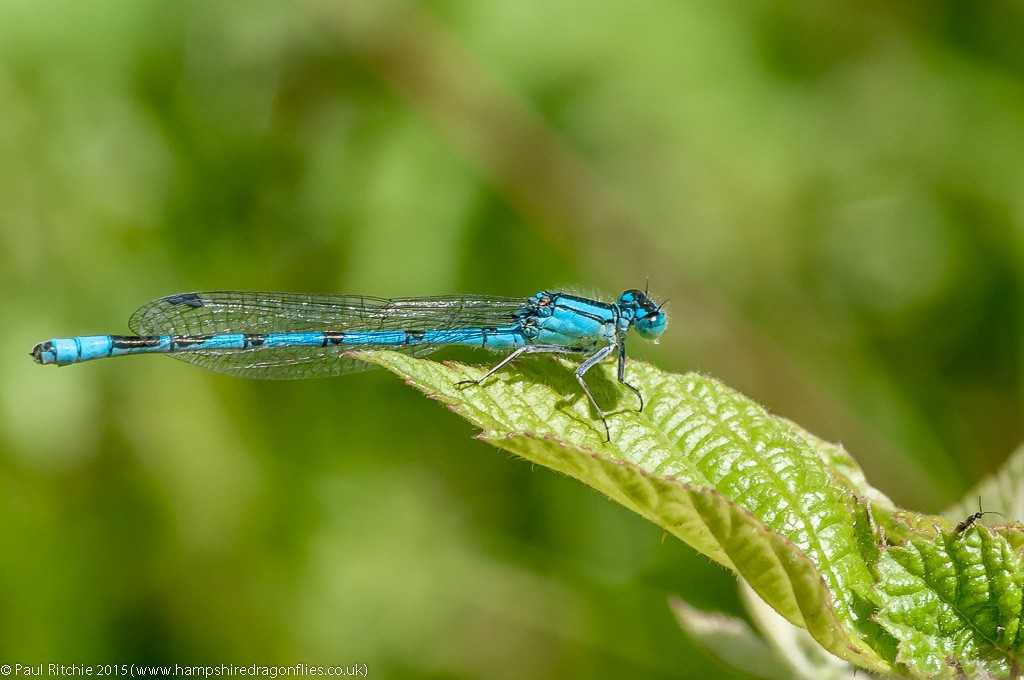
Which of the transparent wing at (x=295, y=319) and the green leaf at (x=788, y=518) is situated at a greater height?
the transparent wing at (x=295, y=319)

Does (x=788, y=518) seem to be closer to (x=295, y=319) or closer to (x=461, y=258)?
(x=295, y=319)

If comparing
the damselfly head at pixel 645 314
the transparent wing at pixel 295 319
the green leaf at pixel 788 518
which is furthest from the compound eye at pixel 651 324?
the green leaf at pixel 788 518

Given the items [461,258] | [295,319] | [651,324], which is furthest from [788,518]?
[461,258]

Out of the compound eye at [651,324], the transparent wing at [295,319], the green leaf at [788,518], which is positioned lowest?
the green leaf at [788,518]

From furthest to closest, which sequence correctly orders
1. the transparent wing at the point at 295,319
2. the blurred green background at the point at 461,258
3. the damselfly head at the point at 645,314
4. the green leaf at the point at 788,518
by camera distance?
the blurred green background at the point at 461,258 < the transparent wing at the point at 295,319 < the damselfly head at the point at 645,314 < the green leaf at the point at 788,518

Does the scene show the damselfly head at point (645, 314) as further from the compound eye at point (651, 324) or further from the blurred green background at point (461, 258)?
the blurred green background at point (461, 258)

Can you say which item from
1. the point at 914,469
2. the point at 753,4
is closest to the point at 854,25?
the point at 753,4

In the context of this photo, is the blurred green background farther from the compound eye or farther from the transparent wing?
the compound eye
